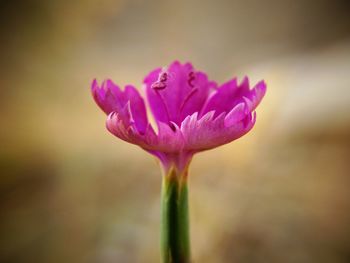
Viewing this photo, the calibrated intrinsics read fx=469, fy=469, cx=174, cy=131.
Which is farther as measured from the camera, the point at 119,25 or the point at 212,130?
the point at 119,25

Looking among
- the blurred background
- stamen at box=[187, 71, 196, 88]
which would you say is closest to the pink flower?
stamen at box=[187, 71, 196, 88]

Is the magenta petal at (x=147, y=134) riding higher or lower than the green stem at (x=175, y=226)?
higher

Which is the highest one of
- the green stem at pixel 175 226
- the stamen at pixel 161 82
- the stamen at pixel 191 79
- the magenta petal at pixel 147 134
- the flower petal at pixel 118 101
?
the stamen at pixel 191 79

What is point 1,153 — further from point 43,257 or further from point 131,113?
point 131,113

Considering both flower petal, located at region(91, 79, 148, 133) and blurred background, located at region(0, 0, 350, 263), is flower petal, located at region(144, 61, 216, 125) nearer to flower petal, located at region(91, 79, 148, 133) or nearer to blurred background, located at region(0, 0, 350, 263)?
flower petal, located at region(91, 79, 148, 133)

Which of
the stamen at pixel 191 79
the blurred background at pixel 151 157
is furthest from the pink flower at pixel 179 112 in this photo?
the blurred background at pixel 151 157

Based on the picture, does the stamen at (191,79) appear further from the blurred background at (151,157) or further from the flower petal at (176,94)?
the blurred background at (151,157)

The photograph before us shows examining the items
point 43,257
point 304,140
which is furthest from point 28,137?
point 304,140
